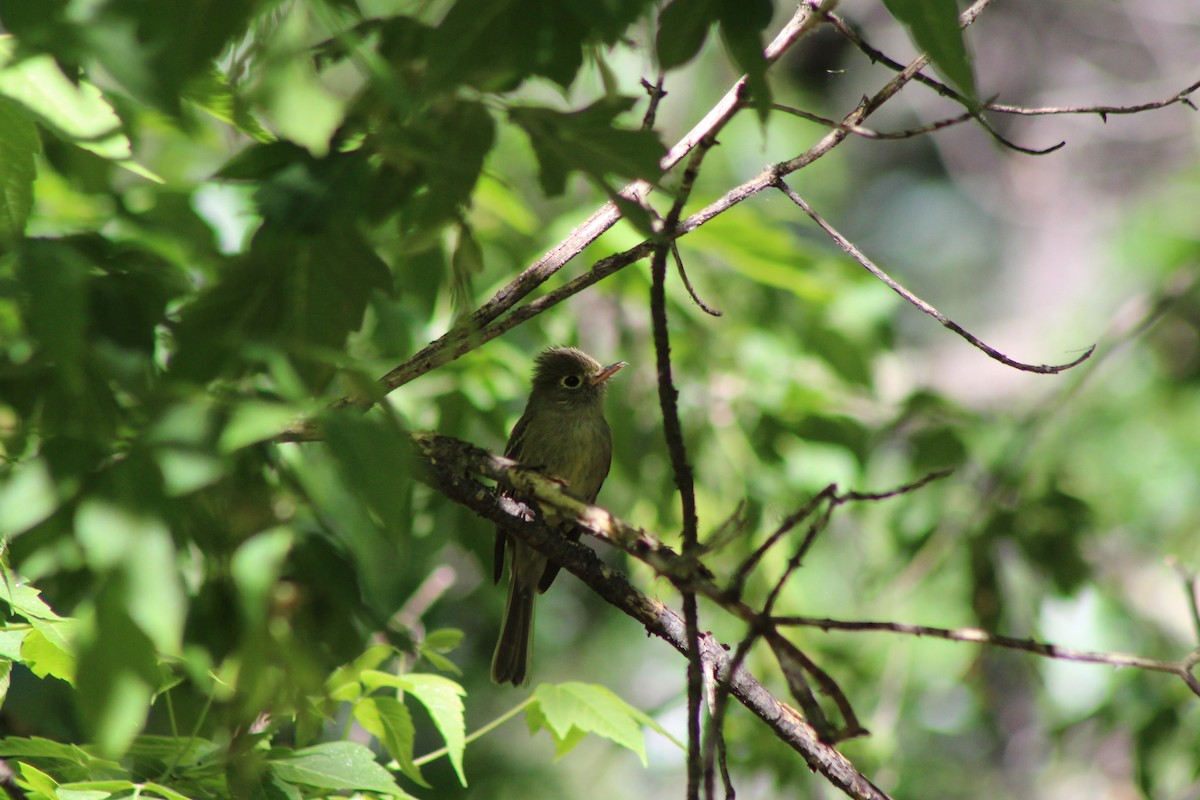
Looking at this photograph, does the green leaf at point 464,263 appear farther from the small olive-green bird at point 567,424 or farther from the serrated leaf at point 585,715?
the small olive-green bird at point 567,424

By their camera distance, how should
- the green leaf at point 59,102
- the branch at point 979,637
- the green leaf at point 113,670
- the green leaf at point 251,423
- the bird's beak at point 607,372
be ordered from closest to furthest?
the green leaf at point 113,670, the green leaf at point 251,423, the branch at point 979,637, the green leaf at point 59,102, the bird's beak at point 607,372

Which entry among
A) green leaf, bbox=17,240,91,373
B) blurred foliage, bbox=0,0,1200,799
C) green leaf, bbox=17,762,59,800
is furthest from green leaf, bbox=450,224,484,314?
green leaf, bbox=17,762,59,800

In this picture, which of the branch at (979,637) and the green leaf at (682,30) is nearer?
the green leaf at (682,30)

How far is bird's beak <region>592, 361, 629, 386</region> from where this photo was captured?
15.5 feet

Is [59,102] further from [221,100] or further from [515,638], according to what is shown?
[515,638]

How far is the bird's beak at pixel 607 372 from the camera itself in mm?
4723

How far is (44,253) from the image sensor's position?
143cm

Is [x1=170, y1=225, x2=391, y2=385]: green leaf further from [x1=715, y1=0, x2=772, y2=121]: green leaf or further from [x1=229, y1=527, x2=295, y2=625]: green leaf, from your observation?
[x1=715, y1=0, x2=772, y2=121]: green leaf

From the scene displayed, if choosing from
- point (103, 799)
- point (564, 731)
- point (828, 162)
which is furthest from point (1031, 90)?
point (103, 799)

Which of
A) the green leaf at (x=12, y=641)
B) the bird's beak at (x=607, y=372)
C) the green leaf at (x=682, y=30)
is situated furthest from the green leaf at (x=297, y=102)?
the bird's beak at (x=607, y=372)

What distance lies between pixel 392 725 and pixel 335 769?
7.8 inches

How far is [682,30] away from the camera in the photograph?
4.46ft

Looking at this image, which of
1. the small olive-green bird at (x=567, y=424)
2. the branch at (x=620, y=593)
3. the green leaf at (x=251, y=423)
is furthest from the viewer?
the small olive-green bird at (x=567, y=424)

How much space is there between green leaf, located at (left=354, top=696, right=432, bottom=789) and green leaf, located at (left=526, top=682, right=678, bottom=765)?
1.07 ft
